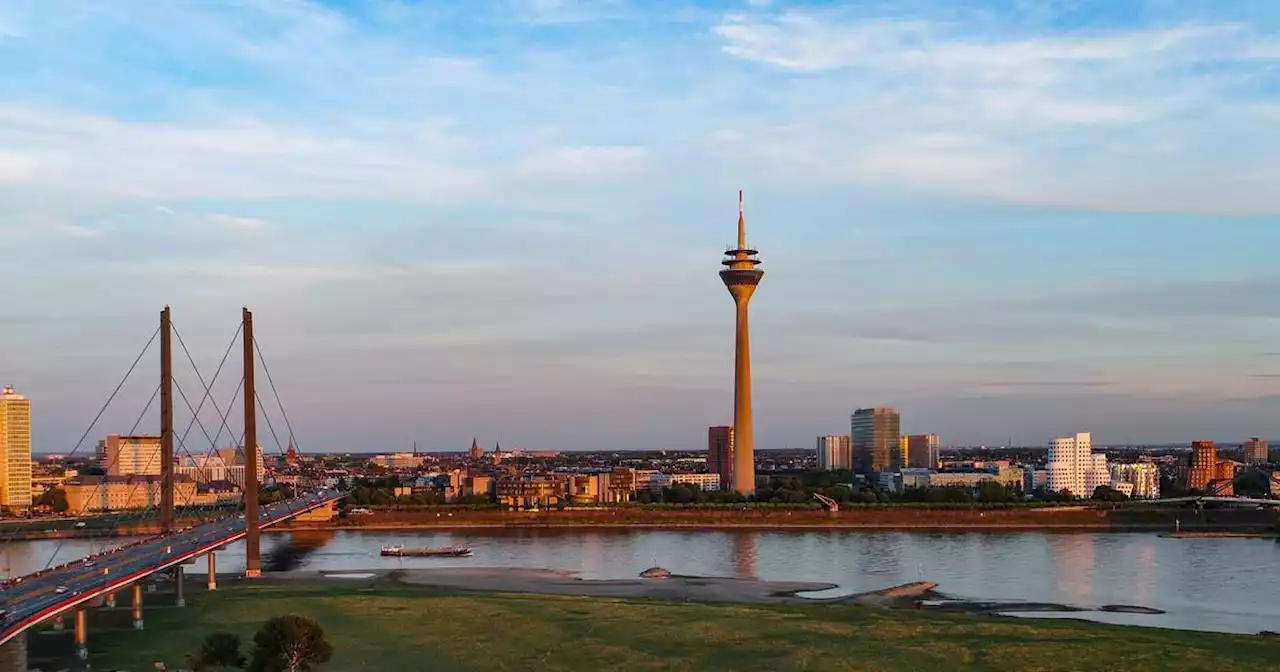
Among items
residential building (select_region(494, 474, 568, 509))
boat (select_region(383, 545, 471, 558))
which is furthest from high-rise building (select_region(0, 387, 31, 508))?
boat (select_region(383, 545, 471, 558))

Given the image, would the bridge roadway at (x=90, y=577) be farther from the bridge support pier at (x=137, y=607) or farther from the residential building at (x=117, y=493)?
the residential building at (x=117, y=493)

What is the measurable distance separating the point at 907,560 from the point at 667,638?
20797mm

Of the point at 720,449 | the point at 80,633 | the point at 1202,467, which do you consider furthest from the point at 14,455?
the point at 1202,467

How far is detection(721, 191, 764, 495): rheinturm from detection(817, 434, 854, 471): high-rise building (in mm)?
57973

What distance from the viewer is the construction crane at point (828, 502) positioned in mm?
63881

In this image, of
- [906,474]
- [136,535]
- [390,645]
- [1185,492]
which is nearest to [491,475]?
[906,474]

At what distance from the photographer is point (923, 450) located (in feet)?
475

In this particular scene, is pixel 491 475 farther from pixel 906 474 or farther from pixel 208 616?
pixel 208 616

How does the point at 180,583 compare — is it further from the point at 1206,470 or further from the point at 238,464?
the point at 238,464

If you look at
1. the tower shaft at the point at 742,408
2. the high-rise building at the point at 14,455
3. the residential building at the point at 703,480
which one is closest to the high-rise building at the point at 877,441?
the residential building at the point at 703,480

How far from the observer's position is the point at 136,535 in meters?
58.5

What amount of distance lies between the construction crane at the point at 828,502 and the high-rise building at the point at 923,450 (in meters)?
75.4

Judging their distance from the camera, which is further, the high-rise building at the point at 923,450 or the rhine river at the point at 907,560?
the high-rise building at the point at 923,450

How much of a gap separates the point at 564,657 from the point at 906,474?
259 ft
